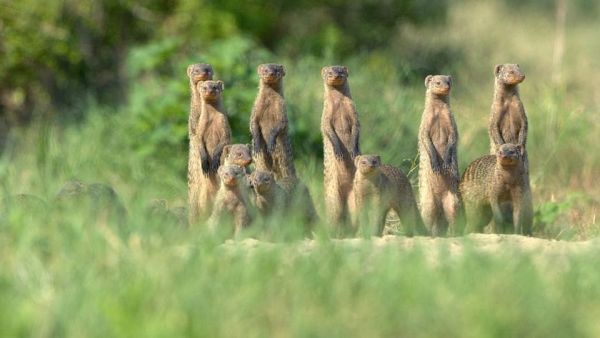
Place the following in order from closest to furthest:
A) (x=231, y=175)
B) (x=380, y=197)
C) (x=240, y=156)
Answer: (x=231, y=175)
(x=240, y=156)
(x=380, y=197)

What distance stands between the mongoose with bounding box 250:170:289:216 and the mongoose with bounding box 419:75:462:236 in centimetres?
102

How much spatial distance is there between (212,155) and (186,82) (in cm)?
282

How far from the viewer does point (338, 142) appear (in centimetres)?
815

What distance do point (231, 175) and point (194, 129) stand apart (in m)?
1.29

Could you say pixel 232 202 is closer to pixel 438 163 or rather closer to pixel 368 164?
pixel 368 164

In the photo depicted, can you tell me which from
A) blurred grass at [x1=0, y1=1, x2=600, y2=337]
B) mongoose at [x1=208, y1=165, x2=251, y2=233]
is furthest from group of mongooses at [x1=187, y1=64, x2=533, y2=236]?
blurred grass at [x1=0, y1=1, x2=600, y2=337]

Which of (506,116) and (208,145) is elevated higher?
(506,116)

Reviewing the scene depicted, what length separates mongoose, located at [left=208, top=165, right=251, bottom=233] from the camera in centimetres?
707

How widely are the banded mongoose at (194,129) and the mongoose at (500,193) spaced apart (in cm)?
175

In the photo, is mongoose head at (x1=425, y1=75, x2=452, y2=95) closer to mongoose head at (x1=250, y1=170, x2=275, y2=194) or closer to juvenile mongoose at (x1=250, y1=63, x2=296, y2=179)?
juvenile mongoose at (x1=250, y1=63, x2=296, y2=179)

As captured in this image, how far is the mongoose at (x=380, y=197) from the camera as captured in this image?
24.8ft

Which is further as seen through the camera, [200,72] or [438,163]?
[200,72]

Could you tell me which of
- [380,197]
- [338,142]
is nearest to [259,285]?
[380,197]

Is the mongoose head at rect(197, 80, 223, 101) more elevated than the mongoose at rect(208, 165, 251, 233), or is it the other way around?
the mongoose head at rect(197, 80, 223, 101)
